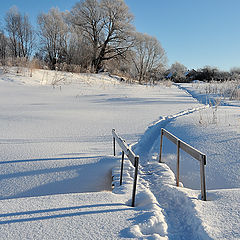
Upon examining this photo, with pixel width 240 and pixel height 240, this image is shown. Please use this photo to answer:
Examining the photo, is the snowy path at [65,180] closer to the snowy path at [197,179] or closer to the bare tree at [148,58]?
the snowy path at [197,179]

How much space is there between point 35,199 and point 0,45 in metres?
20.9

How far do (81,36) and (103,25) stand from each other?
7.79 ft

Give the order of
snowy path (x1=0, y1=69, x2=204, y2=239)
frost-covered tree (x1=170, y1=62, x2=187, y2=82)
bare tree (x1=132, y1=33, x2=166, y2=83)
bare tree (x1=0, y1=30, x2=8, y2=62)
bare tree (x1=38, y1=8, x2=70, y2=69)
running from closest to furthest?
snowy path (x1=0, y1=69, x2=204, y2=239), bare tree (x1=38, y1=8, x2=70, y2=69), bare tree (x1=0, y1=30, x2=8, y2=62), bare tree (x1=132, y1=33, x2=166, y2=83), frost-covered tree (x1=170, y1=62, x2=187, y2=82)

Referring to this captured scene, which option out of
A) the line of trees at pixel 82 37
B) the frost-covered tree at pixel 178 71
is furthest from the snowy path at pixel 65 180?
the frost-covered tree at pixel 178 71

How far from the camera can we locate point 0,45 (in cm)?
1803

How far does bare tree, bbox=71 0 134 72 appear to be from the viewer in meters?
16.9

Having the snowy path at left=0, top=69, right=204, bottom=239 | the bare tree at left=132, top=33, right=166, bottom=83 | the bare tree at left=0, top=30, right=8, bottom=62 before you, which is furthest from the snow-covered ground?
the bare tree at left=132, top=33, right=166, bottom=83

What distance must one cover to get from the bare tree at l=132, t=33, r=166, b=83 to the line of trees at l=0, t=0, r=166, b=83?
3641mm

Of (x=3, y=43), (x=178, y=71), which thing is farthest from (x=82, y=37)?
(x=178, y=71)

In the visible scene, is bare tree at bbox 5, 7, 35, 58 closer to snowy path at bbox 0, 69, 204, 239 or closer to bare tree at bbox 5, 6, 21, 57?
bare tree at bbox 5, 6, 21, 57

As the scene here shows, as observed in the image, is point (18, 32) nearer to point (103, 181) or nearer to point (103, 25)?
point (103, 25)

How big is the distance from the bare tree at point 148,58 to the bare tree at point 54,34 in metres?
8.28

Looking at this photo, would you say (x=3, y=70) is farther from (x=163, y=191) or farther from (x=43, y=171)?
(x=163, y=191)

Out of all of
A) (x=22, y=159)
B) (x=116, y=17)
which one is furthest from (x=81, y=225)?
(x=116, y=17)
